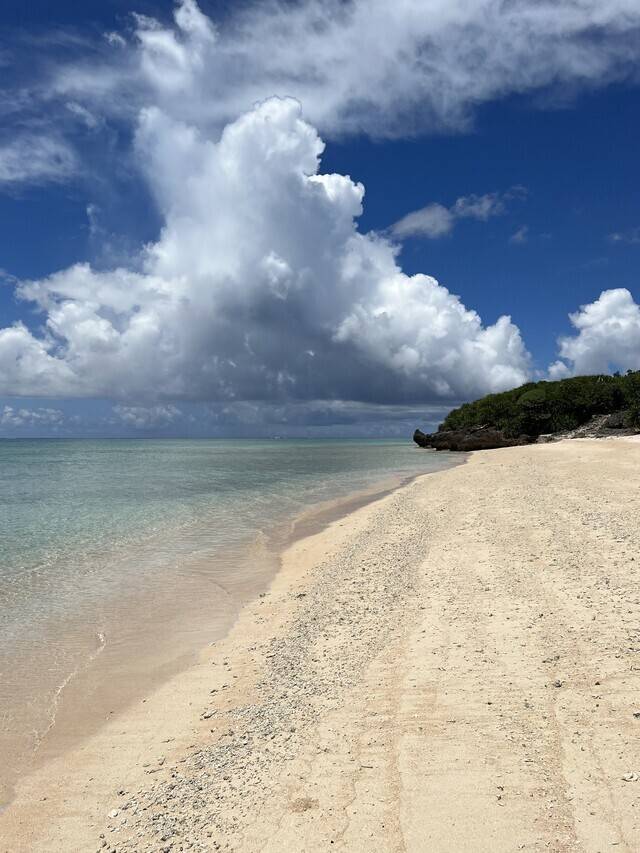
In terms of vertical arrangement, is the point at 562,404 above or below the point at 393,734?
above

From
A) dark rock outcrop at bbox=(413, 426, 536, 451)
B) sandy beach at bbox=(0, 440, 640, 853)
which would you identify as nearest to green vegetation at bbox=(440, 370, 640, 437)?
dark rock outcrop at bbox=(413, 426, 536, 451)

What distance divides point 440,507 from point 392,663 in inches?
549

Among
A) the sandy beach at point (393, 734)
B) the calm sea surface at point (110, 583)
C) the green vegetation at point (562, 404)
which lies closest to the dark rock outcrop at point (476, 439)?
the green vegetation at point (562, 404)

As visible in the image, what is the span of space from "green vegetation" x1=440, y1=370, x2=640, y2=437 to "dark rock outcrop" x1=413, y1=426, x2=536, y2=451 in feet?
5.59

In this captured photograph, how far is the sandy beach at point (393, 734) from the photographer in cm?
420

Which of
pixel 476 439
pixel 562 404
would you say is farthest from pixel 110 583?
pixel 562 404

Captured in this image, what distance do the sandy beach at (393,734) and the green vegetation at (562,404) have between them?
265 ft

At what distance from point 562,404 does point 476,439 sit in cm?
1474

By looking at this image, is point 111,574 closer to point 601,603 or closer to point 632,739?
point 601,603

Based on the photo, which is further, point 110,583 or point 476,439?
point 476,439

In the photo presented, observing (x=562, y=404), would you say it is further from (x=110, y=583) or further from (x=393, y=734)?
(x=393, y=734)

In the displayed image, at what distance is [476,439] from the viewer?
87.7 meters

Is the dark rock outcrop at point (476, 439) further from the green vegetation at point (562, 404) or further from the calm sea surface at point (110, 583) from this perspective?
the calm sea surface at point (110, 583)

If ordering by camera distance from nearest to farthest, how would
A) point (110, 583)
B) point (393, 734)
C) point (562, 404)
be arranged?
point (393, 734)
point (110, 583)
point (562, 404)
